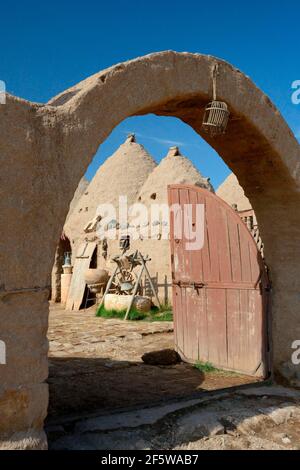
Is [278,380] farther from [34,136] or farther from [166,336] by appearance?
[166,336]

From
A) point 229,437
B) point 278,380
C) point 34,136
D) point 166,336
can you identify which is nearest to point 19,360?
point 34,136

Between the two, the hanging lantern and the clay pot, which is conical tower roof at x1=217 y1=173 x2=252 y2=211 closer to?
the clay pot

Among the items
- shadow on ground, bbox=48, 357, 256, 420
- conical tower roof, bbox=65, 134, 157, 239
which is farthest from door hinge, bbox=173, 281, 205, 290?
conical tower roof, bbox=65, 134, 157, 239

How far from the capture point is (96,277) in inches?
556

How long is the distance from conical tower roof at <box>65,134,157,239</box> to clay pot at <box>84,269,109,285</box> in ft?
15.0

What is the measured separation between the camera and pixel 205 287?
19.9 feet

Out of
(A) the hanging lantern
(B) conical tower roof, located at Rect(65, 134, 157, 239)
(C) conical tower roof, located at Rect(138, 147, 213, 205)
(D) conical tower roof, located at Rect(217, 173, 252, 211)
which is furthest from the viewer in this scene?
(B) conical tower roof, located at Rect(65, 134, 157, 239)

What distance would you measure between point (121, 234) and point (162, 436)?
1181cm

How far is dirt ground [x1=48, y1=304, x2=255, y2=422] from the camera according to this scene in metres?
4.88

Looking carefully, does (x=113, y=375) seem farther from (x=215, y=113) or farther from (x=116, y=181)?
(x=116, y=181)

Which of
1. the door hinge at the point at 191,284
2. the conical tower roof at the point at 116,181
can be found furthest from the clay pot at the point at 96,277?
the door hinge at the point at 191,284

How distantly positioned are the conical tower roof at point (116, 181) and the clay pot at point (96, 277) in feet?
15.0

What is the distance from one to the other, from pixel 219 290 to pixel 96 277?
8.62m

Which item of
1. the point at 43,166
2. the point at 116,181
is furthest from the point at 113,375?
the point at 116,181
